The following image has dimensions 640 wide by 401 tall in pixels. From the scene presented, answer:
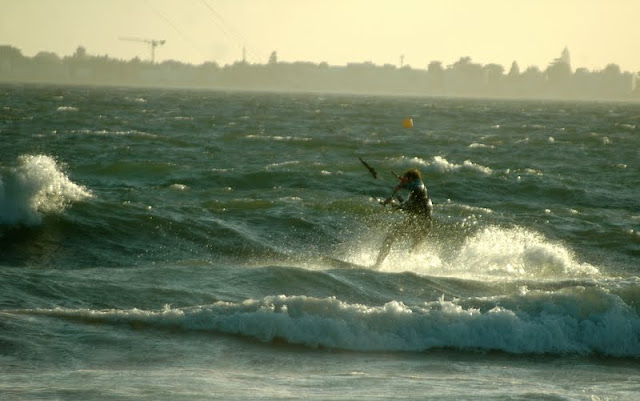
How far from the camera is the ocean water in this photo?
10.4 meters

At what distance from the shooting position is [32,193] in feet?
66.9

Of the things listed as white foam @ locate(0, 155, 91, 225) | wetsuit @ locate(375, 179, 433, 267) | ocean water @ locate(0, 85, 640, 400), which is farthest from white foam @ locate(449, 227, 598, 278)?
white foam @ locate(0, 155, 91, 225)

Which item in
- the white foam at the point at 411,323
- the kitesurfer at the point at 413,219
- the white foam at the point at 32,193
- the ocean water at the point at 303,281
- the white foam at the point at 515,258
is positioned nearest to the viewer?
the ocean water at the point at 303,281

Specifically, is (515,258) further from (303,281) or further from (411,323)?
(411,323)

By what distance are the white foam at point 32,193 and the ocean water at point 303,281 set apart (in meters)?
0.06

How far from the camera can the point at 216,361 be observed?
10.9m

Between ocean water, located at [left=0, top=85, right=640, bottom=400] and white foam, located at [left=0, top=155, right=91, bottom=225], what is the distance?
56mm

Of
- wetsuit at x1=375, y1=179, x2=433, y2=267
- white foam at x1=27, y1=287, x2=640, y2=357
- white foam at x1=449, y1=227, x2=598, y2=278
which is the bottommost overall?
white foam at x1=449, y1=227, x2=598, y2=278

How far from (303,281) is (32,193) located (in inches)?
290

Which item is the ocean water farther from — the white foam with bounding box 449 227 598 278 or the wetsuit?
the wetsuit

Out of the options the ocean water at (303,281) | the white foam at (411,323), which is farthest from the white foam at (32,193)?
the white foam at (411,323)

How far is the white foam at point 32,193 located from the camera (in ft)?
64.4

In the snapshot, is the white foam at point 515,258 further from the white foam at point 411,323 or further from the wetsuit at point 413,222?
the white foam at point 411,323

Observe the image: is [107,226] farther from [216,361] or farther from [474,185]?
[474,185]
